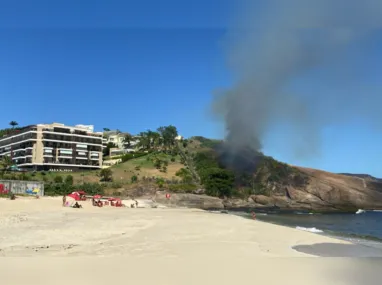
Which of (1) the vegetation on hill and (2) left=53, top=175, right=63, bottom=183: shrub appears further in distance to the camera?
(1) the vegetation on hill

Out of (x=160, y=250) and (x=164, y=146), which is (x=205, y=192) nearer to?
(x=164, y=146)

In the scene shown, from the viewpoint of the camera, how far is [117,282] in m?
10.1

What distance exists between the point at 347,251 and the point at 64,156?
13389cm

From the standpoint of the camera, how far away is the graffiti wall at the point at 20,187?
6943 cm

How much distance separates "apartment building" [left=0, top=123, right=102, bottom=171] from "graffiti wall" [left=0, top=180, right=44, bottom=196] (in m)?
61.0

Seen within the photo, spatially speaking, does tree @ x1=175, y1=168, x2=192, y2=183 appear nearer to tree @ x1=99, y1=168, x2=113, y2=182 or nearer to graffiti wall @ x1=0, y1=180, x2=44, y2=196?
tree @ x1=99, y1=168, x2=113, y2=182

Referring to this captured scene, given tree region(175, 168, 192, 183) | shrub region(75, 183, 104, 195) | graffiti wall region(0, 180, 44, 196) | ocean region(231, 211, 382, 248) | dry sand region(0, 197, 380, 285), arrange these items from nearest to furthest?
dry sand region(0, 197, 380, 285) → ocean region(231, 211, 382, 248) → graffiti wall region(0, 180, 44, 196) → shrub region(75, 183, 104, 195) → tree region(175, 168, 192, 183)

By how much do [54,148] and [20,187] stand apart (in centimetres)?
6716

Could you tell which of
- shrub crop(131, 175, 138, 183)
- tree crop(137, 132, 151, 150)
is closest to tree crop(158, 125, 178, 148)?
tree crop(137, 132, 151, 150)

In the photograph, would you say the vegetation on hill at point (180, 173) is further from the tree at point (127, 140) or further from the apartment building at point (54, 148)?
the apartment building at point (54, 148)

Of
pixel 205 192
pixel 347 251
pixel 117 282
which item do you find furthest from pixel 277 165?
pixel 117 282

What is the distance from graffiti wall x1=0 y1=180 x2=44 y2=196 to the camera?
6943 centimetres

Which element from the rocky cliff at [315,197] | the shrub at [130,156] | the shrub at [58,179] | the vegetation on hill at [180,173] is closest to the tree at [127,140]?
the vegetation on hill at [180,173]

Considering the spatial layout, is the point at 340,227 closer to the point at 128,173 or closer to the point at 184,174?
the point at 184,174
